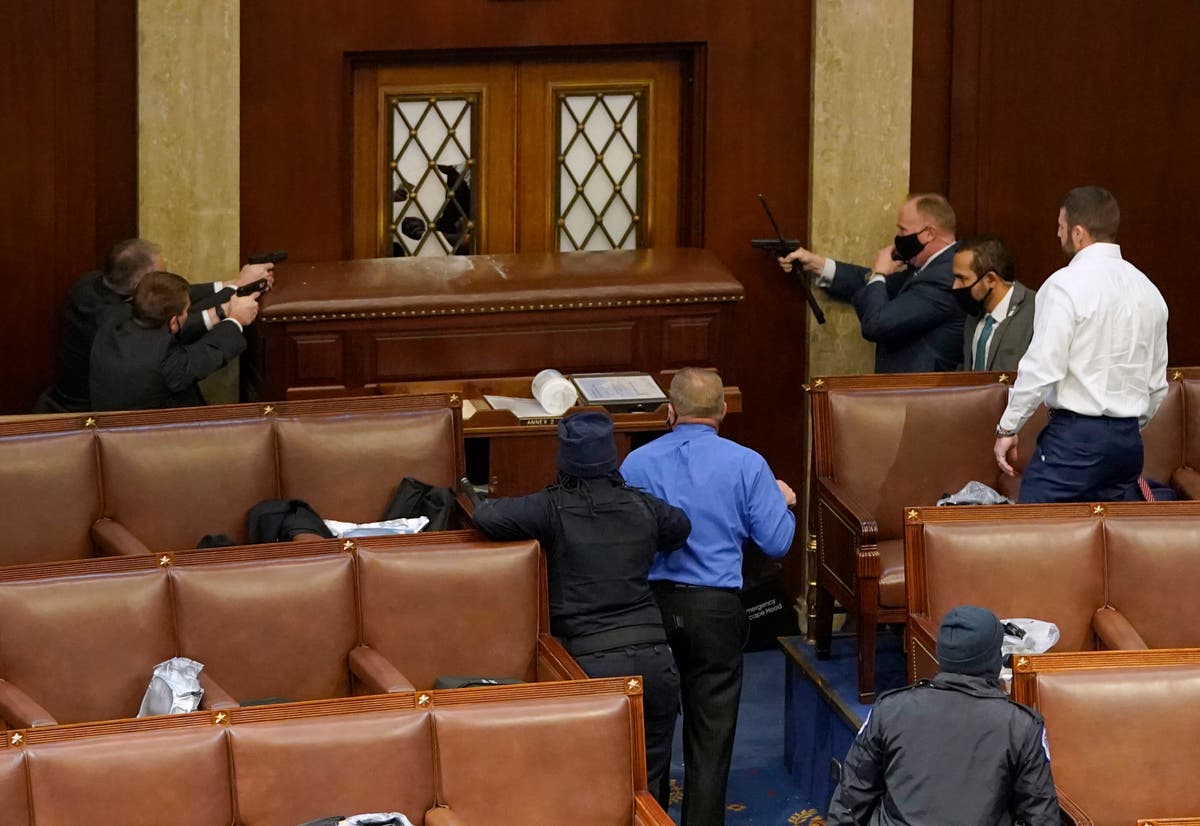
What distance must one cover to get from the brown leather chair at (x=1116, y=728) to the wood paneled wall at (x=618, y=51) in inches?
114

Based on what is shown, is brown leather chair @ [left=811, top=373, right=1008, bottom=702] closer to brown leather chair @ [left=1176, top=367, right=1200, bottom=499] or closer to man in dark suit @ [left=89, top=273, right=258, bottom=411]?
brown leather chair @ [left=1176, top=367, right=1200, bottom=499]

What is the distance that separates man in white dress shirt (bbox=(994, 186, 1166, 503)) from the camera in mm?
6109

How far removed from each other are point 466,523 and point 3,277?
Result: 91.8 inches

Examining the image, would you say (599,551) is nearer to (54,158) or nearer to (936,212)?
(936,212)

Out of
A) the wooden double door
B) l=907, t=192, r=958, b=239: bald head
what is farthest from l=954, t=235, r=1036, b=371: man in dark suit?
the wooden double door

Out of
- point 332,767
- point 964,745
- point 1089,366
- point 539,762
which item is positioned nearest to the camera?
point 964,745

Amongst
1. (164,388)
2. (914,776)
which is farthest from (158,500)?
(914,776)

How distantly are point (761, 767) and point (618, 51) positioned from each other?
3.04 m

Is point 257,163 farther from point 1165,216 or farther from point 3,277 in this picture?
point 1165,216

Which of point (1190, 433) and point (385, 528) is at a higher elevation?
point (1190, 433)

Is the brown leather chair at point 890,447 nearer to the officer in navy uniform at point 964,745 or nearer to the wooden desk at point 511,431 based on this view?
the wooden desk at point 511,431

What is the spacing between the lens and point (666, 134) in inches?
326

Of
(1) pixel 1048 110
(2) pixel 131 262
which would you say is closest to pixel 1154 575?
(1) pixel 1048 110

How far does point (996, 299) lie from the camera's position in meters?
7.22
